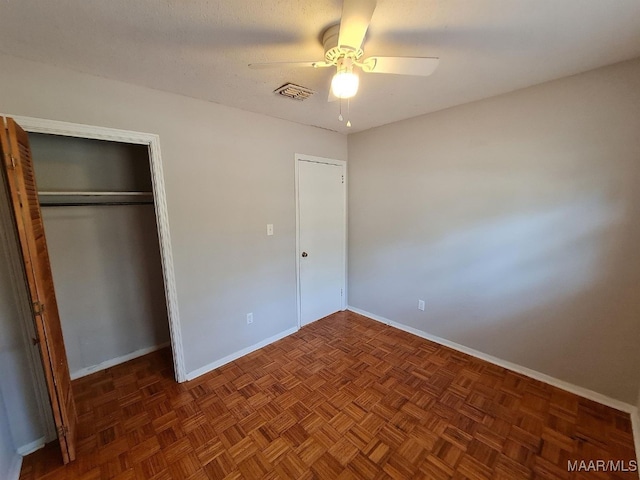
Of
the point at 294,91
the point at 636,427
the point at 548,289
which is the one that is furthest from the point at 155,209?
the point at 636,427

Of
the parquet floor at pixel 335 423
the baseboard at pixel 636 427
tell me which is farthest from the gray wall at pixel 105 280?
the baseboard at pixel 636 427

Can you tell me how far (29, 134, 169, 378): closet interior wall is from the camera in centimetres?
225

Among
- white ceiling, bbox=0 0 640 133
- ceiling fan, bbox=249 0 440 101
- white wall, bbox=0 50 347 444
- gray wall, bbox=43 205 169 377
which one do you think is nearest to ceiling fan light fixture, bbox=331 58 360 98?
Result: ceiling fan, bbox=249 0 440 101

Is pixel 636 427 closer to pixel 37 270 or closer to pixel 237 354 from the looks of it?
pixel 237 354

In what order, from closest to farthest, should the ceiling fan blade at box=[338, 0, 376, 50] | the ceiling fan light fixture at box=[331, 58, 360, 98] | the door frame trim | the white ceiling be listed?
the ceiling fan blade at box=[338, 0, 376, 50] → the white ceiling → the ceiling fan light fixture at box=[331, 58, 360, 98] → the door frame trim

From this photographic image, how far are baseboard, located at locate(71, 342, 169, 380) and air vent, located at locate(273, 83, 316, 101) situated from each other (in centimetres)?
275

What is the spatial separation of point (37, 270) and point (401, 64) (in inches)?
85.3

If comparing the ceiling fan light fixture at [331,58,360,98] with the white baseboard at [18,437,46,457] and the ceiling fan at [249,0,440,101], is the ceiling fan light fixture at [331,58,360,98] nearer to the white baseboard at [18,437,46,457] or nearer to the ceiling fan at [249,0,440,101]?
the ceiling fan at [249,0,440,101]

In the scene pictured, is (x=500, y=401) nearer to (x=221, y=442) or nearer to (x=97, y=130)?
(x=221, y=442)

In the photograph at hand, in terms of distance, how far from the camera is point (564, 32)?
1401 millimetres

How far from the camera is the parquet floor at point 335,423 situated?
159 centimetres

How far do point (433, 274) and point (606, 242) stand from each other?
1.29 metres

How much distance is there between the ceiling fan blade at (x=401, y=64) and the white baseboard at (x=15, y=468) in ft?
9.33

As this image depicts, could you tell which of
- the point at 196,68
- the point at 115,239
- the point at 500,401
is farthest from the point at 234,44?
the point at 500,401
